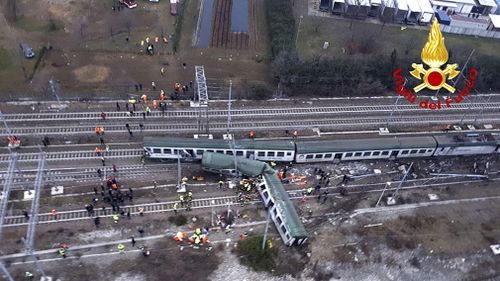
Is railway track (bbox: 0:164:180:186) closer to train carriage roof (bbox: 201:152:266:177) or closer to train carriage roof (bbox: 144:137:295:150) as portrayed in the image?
train carriage roof (bbox: 144:137:295:150)

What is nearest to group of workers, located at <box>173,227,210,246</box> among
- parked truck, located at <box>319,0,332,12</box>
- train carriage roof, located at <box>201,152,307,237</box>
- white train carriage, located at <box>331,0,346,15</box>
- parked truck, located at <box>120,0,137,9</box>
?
train carriage roof, located at <box>201,152,307,237</box>

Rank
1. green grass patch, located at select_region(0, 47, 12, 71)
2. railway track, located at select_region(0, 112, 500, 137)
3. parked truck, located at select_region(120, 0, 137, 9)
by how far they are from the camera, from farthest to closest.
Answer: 1. parked truck, located at select_region(120, 0, 137, 9)
2. green grass patch, located at select_region(0, 47, 12, 71)
3. railway track, located at select_region(0, 112, 500, 137)

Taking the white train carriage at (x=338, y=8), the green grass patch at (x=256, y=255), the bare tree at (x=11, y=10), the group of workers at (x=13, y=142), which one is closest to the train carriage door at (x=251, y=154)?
the green grass patch at (x=256, y=255)

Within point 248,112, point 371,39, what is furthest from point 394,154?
point 371,39

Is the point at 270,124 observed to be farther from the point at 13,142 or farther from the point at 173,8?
the point at 173,8

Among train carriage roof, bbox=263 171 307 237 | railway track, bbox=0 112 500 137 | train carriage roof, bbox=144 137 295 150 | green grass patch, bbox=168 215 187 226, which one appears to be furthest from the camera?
railway track, bbox=0 112 500 137

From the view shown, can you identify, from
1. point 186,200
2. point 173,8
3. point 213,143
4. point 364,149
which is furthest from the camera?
point 173,8
